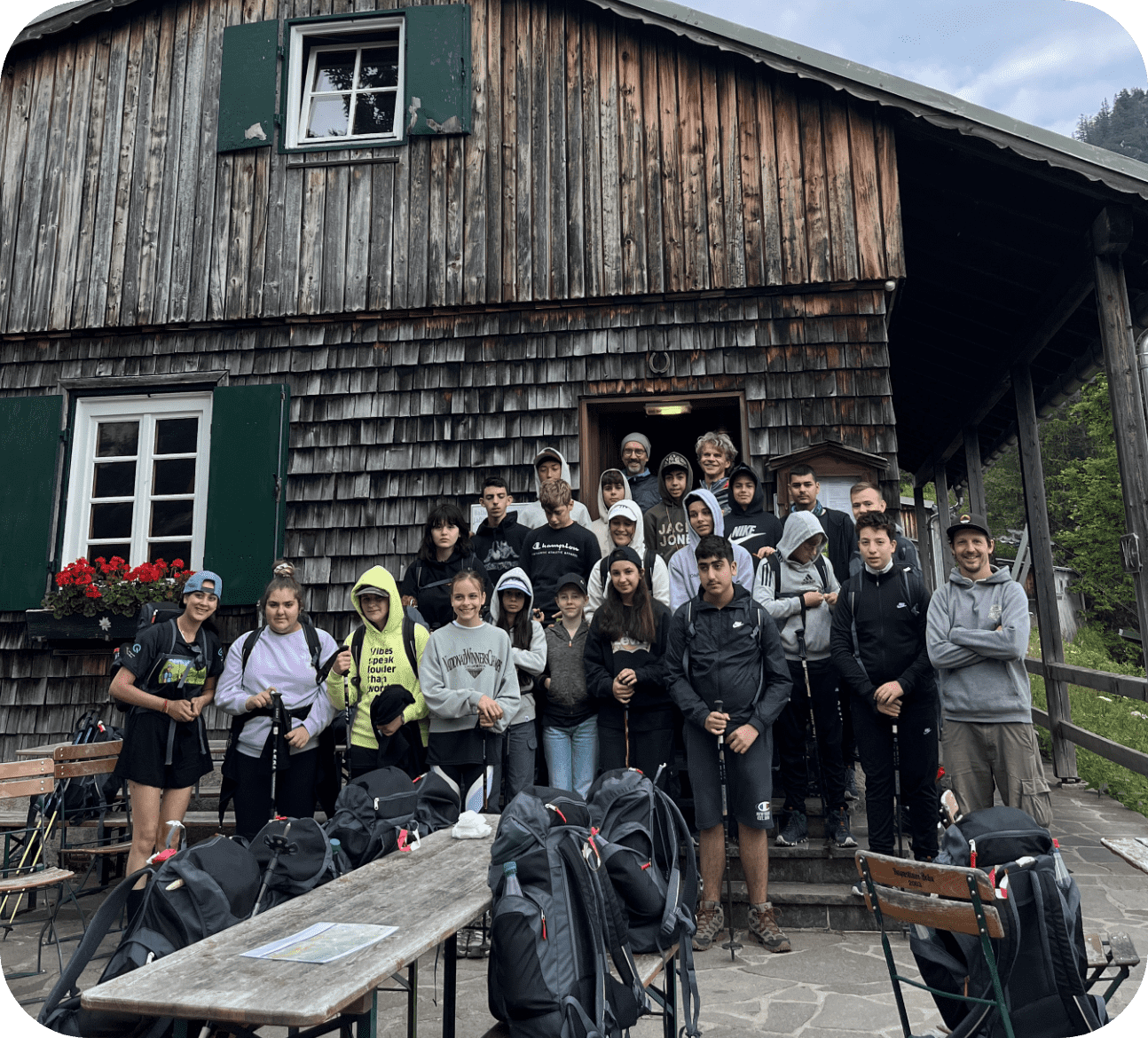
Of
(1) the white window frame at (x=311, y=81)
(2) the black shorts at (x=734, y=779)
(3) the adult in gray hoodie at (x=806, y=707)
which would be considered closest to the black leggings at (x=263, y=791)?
(2) the black shorts at (x=734, y=779)

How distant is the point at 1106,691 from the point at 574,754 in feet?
16.9

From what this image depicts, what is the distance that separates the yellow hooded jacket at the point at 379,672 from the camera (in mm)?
4703

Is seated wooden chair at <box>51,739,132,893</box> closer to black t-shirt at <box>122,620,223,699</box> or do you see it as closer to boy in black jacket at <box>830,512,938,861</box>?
black t-shirt at <box>122,620,223,699</box>

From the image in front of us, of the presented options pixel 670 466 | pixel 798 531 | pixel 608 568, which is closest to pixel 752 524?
pixel 798 531

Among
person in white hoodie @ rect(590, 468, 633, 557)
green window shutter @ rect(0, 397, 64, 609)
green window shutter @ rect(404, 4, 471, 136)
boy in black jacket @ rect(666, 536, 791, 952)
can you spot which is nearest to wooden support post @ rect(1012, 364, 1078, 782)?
person in white hoodie @ rect(590, 468, 633, 557)

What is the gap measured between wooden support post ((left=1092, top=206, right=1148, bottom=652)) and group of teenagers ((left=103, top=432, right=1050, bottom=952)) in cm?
208

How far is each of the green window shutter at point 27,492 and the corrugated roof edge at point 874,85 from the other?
11.1ft

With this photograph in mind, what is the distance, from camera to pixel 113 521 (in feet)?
24.1

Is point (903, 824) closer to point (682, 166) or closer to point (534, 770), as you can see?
point (534, 770)

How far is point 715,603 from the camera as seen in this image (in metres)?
4.51

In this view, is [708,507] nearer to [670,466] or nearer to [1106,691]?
[670,466]

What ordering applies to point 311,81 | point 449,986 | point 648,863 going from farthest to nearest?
point 311,81, point 449,986, point 648,863

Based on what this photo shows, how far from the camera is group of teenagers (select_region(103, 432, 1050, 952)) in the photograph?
4.36 metres

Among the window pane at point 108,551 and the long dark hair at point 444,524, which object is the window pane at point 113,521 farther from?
the long dark hair at point 444,524
